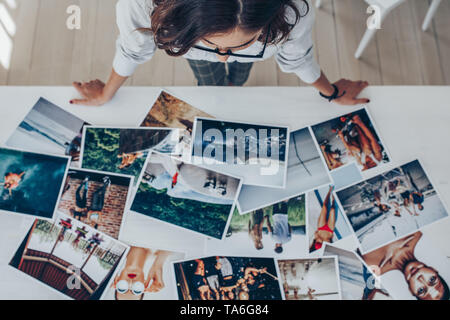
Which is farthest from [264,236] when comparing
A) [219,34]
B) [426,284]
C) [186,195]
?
[219,34]

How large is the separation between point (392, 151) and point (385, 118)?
11 centimetres

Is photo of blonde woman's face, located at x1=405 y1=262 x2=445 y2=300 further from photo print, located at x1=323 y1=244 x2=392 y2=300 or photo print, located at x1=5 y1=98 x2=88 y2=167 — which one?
photo print, located at x1=5 y1=98 x2=88 y2=167

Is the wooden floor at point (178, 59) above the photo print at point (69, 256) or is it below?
above

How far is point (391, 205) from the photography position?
1.08 metres

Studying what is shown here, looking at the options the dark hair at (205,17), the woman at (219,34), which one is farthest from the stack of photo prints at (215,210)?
the dark hair at (205,17)

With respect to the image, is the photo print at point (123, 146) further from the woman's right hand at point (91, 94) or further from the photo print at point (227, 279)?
the photo print at point (227, 279)

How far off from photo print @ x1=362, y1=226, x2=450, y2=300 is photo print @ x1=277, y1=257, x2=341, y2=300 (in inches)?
4.9

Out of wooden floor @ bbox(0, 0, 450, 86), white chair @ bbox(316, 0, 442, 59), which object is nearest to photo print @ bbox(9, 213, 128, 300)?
wooden floor @ bbox(0, 0, 450, 86)

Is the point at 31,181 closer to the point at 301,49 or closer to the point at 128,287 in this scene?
the point at 128,287

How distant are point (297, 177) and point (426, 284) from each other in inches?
19.4

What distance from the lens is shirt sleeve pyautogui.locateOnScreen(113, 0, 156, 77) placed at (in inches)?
29.9

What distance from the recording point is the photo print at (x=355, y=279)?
1.05 m
